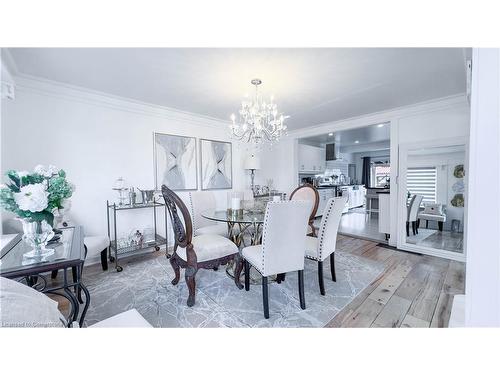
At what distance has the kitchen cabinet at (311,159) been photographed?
5168 millimetres

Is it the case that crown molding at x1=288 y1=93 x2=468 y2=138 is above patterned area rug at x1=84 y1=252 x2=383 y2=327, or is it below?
above

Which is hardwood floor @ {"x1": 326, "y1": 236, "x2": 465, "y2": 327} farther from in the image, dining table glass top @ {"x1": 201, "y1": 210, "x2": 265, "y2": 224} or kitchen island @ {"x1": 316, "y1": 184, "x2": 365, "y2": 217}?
kitchen island @ {"x1": 316, "y1": 184, "x2": 365, "y2": 217}

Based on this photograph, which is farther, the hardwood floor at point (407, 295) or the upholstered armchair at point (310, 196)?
the upholstered armchair at point (310, 196)

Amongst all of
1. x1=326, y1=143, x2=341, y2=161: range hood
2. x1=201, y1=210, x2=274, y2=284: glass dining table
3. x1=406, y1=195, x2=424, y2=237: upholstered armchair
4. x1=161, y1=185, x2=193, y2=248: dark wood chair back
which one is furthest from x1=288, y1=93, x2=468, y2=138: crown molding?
x1=161, y1=185, x2=193, y2=248: dark wood chair back

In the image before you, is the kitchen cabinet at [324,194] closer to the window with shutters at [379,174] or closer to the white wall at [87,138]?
the window with shutters at [379,174]

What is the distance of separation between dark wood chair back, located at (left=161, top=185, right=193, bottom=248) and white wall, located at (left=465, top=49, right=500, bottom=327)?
1.69m

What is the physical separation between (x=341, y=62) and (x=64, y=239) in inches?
114

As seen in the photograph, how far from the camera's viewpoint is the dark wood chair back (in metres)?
1.70

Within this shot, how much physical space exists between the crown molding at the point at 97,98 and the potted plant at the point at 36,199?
6.16 feet

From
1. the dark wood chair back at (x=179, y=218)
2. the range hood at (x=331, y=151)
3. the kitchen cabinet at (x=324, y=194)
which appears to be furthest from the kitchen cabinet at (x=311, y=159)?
the dark wood chair back at (x=179, y=218)

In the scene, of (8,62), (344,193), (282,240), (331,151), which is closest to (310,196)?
(282,240)
